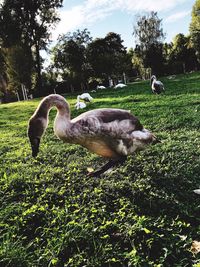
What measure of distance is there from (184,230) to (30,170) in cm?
258

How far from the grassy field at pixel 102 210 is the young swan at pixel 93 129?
19.8 inches

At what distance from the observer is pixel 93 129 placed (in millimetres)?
3455

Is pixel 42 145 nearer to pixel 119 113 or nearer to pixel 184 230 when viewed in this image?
pixel 119 113

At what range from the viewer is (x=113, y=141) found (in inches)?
143

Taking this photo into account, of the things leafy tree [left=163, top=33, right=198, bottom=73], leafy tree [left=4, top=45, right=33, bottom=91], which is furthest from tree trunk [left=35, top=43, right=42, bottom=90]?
leafy tree [left=163, top=33, right=198, bottom=73]

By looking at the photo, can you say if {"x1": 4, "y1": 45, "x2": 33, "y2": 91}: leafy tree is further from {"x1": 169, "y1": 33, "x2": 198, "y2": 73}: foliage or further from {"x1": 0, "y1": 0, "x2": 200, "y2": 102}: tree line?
{"x1": 169, "y1": 33, "x2": 198, "y2": 73}: foliage

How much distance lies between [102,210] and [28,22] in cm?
3194

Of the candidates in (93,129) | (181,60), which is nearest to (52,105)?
(93,129)

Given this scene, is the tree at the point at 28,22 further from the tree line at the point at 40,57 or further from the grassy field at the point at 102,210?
the grassy field at the point at 102,210

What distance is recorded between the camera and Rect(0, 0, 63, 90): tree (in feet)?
96.7

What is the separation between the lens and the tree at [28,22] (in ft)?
96.7

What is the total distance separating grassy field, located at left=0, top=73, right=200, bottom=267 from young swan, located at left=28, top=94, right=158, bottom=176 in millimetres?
504

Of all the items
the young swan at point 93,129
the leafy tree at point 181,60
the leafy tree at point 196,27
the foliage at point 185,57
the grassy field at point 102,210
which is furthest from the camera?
the foliage at point 185,57

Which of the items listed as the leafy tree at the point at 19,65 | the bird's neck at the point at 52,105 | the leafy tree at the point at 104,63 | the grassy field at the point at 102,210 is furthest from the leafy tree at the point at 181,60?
the bird's neck at the point at 52,105
